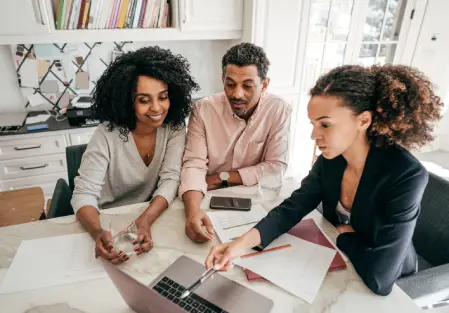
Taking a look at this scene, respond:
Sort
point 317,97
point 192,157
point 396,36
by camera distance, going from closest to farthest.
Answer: point 317,97 < point 192,157 < point 396,36

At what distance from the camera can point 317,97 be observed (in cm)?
104

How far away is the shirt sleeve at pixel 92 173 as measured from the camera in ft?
4.15

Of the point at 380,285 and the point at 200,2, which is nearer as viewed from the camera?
the point at 380,285

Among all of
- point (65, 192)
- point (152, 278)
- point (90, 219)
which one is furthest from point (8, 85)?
point (152, 278)

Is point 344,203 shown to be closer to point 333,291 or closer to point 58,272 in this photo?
point 333,291

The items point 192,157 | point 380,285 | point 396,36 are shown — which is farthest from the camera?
point 396,36

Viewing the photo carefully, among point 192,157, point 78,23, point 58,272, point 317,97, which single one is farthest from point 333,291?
point 78,23

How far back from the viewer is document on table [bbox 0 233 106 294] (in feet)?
3.04

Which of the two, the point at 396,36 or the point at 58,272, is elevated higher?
the point at 396,36

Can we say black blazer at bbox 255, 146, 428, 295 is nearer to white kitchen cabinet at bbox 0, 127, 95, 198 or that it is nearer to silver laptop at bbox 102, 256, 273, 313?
silver laptop at bbox 102, 256, 273, 313

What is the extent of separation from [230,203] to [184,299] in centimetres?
49

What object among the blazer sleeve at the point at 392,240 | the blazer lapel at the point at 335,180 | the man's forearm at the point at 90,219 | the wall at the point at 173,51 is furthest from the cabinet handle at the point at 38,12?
the blazer sleeve at the point at 392,240

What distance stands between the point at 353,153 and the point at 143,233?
0.75 m

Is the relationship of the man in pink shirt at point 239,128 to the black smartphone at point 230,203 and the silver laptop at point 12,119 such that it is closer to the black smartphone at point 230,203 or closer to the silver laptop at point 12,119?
the black smartphone at point 230,203
